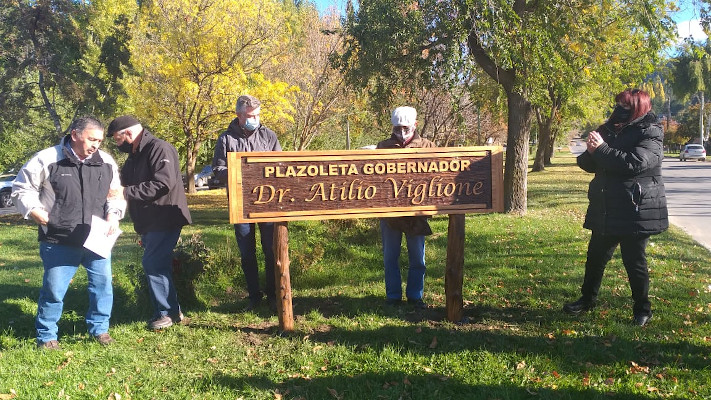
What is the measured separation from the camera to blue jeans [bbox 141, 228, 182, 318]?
4484 millimetres

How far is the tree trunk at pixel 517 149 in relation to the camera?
10.8 m

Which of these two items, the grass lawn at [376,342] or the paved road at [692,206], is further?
the paved road at [692,206]

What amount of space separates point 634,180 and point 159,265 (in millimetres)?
4050

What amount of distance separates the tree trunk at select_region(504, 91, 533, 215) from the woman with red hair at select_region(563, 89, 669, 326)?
6.61 metres

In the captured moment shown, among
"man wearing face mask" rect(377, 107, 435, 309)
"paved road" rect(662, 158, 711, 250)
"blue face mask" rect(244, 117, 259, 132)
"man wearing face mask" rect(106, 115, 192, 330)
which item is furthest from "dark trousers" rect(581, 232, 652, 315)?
"paved road" rect(662, 158, 711, 250)

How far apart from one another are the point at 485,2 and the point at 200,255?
6.39 meters

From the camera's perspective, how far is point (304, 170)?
4184 millimetres

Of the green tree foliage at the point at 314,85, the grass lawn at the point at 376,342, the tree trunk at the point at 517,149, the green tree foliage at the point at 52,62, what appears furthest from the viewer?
the green tree foliage at the point at 52,62

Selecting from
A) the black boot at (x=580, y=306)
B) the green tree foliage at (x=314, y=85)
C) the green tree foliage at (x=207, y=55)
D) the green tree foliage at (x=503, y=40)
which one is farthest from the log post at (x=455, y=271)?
the green tree foliage at (x=314, y=85)

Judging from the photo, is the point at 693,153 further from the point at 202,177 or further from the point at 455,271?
the point at 455,271

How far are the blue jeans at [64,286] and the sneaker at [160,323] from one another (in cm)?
36

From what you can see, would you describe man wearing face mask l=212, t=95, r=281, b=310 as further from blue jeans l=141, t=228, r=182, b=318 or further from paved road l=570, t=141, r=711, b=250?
paved road l=570, t=141, r=711, b=250

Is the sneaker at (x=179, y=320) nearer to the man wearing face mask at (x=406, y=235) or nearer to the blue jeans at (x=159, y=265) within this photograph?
the blue jeans at (x=159, y=265)

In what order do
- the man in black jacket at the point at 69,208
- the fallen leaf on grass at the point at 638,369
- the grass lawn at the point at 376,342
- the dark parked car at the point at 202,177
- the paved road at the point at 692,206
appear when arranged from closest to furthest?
1. the grass lawn at the point at 376,342
2. the fallen leaf on grass at the point at 638,369
3. the man in black jacket at the point at 69,208
4. the paved road at the point at 692,206
5. the dark parked car at the point at 202,177
